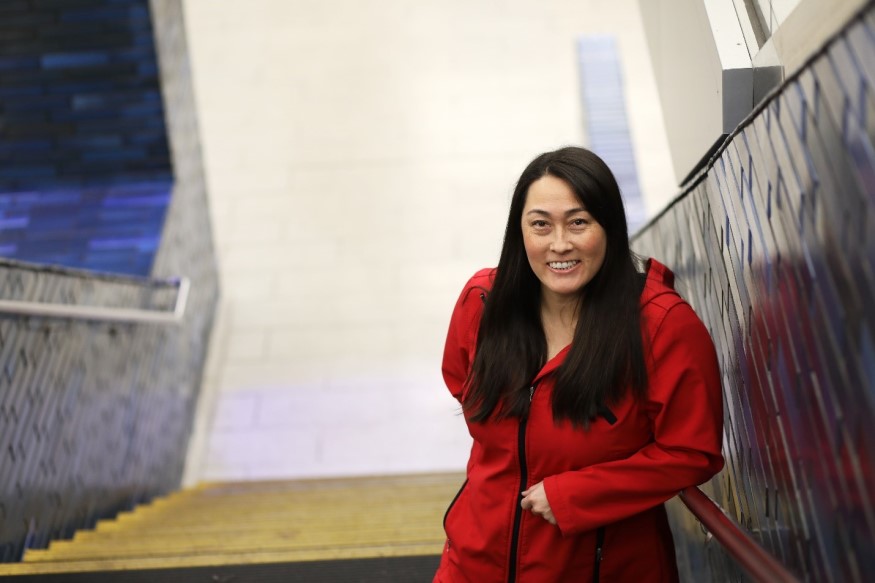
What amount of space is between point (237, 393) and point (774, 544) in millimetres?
5464

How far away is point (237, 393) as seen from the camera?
6809mm

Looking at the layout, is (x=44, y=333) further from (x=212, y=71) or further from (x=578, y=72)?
(x=578, y=72)

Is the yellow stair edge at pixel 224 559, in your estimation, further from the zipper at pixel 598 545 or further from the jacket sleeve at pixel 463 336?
the zipper at pixel 598 545

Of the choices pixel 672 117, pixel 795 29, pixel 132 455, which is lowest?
pixel 132 455

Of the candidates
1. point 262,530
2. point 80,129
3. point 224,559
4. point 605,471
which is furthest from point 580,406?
point 80,129

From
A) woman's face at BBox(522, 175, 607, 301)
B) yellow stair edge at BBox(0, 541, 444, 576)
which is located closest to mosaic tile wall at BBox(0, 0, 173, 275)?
yellow stair edge at BBox(0, 541, 444, 576)

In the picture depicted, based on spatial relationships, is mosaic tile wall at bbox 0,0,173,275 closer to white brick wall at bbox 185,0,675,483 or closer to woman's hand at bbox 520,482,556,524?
white brick wall at bbox 185,0,675,483

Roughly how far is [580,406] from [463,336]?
1.18 feet

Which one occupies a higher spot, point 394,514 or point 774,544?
point 774,544

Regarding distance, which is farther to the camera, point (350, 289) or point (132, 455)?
point (350, 289)

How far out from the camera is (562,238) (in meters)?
1.70

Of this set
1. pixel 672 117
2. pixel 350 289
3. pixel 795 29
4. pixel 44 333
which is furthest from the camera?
pixel 350 289

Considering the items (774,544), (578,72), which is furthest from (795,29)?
(578,72)

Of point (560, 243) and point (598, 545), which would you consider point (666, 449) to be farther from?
point (560, 243)
